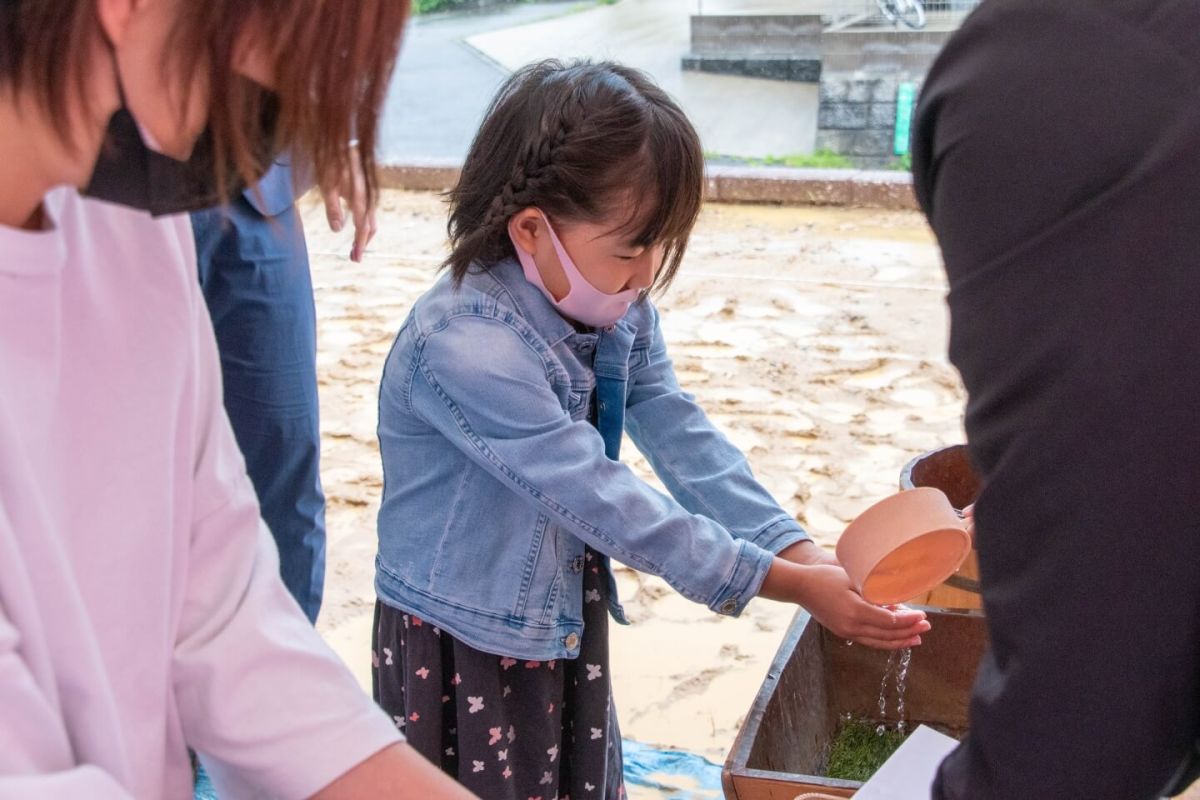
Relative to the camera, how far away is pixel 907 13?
8.93 metres

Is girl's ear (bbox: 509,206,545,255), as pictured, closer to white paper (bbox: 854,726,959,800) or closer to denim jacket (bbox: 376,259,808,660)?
denim jacket (bbox: 376,259,808,660)

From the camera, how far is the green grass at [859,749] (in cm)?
198

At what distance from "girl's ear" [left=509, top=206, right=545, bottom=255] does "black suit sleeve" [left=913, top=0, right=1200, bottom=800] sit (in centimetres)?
85

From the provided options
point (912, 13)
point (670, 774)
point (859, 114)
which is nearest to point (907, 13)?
point (912, 13)

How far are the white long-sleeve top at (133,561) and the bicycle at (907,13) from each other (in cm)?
851

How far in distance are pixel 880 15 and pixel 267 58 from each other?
9339 millimetres

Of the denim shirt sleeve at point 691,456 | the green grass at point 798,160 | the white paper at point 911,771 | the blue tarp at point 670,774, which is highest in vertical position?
the denim shirt sleeve at point 691,456

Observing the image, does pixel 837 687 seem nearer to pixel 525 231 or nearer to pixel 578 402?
pixel 578 402

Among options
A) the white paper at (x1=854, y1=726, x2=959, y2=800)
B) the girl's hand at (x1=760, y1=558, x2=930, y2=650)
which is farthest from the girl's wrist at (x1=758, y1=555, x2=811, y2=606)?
the white paper at (x1=854, y1=726, x2=959, y2=800)

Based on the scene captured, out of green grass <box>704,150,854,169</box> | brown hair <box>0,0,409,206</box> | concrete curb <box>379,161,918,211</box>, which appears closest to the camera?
brown hair <box>0,0,409,206</box>

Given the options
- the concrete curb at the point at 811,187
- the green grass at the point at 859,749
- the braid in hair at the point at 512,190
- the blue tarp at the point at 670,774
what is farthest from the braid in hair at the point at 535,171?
the concrete curb at the point at 811,187

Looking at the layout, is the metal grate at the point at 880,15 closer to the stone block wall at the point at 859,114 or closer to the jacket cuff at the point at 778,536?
the stone block wall at the point at 859,114

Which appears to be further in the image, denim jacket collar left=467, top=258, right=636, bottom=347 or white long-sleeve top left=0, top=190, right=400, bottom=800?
denim jacket collar left=467, top=258, right=636, bottom=347

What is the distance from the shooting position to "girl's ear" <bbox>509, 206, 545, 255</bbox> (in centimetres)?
163
